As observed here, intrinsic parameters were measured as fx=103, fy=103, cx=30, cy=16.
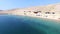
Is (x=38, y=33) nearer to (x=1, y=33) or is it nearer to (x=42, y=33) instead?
(x=42, y=33)

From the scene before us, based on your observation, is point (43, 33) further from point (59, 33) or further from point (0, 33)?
point (0, 33)

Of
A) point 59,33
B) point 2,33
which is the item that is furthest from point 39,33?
point 2,33

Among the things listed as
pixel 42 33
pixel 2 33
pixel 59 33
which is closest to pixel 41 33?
pixel 42 33

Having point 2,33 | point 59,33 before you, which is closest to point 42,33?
point 59,33

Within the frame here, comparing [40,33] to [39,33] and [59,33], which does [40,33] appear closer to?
[39,33]

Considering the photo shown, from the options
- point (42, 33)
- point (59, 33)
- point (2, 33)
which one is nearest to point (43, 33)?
point (42, 33)

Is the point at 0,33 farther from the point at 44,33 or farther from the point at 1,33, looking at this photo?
the point at 44,33
